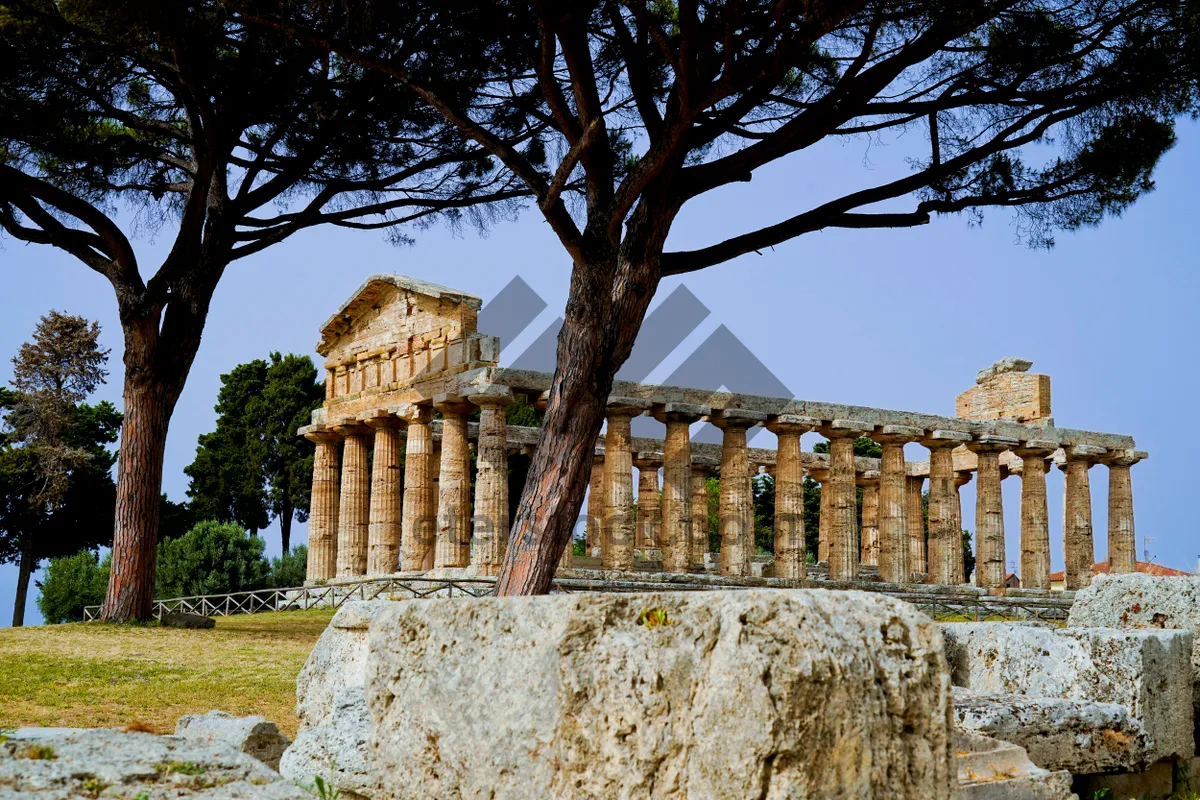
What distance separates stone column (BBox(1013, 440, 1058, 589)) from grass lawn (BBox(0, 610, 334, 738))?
23284 mm

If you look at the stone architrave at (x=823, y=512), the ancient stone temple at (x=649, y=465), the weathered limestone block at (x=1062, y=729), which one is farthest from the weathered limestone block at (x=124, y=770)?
the stone architrave at (x=823, y=512)

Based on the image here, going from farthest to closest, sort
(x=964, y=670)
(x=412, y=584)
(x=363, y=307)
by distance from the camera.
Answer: (x=363, y=307)
(x=412, y=584)
(x=964, y=670)

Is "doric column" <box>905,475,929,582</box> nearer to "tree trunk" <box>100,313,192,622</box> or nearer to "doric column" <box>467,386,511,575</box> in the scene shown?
"doric column" <box>467,386,511,575</box>

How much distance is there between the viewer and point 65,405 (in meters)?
38.9

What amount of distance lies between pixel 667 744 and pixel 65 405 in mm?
39349

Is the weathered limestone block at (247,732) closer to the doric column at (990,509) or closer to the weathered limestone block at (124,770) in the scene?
the weathered limestone block at (124,770)

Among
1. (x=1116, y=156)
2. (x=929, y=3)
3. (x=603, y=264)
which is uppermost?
(x=929, y=3)

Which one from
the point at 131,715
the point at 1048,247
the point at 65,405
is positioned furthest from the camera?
the point at 65,405

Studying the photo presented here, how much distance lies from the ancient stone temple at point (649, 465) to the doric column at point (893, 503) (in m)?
0.05

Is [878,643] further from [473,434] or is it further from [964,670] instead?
[473,434]

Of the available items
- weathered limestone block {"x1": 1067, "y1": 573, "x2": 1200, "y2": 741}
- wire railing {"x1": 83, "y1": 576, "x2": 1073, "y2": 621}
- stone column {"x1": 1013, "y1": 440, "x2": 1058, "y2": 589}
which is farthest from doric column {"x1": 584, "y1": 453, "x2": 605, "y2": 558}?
weathered limestone block {"x1": 1067, "y1": 573, "x2": 1200, "y2": 741}

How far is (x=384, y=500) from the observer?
30.2 meters

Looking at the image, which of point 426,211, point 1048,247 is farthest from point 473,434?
point 1048,247

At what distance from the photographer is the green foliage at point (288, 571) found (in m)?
39.6
